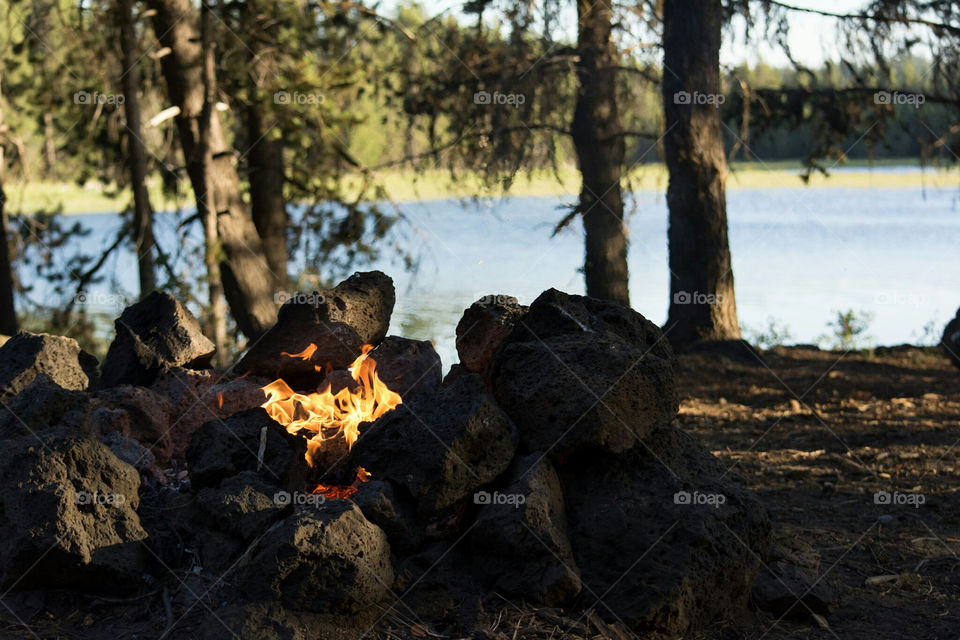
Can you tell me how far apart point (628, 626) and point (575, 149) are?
7789mm

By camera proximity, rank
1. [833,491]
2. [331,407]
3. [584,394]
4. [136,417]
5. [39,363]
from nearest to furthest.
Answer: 1. [584,394]
2. [331,407]
3. [136,417]
4. [39,363]
5. [833,491]

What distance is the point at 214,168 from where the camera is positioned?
11.0 metres

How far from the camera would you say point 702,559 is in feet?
13.2

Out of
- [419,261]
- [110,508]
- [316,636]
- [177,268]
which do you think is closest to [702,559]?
[316,636]

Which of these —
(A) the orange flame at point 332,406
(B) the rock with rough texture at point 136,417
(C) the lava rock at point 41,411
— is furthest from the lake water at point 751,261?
(C) the lava rock at point 41,411

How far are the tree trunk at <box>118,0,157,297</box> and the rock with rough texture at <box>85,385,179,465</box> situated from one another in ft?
23.2

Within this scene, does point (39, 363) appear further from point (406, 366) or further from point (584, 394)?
point (584, 394)

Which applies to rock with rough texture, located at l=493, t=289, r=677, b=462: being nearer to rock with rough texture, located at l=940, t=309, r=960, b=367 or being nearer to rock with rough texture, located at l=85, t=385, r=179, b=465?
rock with rough texture, located at l=85, t=385, r=179, b=465

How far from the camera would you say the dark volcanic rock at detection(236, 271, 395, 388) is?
512 cm

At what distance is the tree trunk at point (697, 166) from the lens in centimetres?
995

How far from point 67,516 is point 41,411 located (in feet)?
2.66

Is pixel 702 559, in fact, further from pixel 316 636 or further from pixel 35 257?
pixel 35 257

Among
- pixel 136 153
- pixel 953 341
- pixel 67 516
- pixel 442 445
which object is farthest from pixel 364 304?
pixel 136 153

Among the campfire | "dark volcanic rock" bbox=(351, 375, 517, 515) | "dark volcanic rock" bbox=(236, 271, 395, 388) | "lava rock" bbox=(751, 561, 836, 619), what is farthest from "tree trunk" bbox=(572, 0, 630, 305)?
"dark volcanic rock" bbox=(351, 375, 517, 515)
